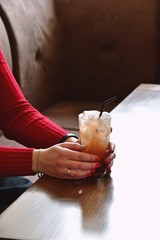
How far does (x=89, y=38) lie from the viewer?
8.78ft

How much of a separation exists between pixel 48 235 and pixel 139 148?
475 millimetres

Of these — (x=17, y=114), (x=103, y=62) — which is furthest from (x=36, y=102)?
(x=17, y=114)

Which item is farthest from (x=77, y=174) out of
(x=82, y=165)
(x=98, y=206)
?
(x=98, y=206)

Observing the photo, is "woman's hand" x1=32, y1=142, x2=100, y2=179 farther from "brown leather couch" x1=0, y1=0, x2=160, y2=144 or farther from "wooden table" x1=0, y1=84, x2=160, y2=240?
"brown leather couch" x1=0, y1=0, x2=160, y2=144

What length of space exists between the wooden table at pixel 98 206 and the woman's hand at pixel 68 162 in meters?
0.02

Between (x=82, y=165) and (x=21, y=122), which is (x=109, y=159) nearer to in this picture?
(x=82, y=165)

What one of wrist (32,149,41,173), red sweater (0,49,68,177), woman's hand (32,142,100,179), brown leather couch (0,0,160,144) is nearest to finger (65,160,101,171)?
woman's hand (32,142,100,179)

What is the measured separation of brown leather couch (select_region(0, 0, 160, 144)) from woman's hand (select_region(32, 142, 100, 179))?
132 cm

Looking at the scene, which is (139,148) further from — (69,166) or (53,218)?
(53,218)

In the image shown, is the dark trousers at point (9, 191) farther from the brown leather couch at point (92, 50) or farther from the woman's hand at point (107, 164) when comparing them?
the brown leather couch at point (92, 50)

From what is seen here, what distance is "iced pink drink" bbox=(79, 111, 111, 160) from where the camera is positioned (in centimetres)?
105

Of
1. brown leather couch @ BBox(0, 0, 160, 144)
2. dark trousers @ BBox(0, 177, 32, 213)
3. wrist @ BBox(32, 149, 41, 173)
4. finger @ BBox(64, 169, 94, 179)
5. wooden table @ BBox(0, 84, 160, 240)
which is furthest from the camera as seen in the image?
brown leather couch @ BBox(0, 0, 160, 144)

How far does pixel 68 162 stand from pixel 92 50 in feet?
5.53

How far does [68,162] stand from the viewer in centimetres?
108
